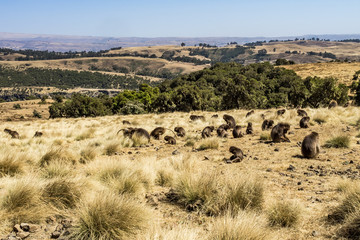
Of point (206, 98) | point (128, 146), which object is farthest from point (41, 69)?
point (128, 146)

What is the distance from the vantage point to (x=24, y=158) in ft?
24.9

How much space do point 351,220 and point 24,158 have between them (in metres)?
7.98

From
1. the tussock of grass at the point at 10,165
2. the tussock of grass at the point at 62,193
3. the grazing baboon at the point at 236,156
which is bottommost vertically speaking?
the grazing baboon at the point at 236,156

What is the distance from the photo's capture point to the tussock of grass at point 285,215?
13.2 feet

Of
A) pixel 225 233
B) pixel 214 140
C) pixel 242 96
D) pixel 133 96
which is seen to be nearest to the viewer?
pixel 225 233

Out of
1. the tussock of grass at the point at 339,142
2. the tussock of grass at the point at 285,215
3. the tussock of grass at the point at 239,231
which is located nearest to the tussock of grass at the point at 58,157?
the tussock of grass at the point at 239,231

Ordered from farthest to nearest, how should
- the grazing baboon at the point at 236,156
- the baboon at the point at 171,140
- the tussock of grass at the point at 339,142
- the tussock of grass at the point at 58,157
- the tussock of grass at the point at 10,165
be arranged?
the baboon at the point at 171,140
the tussock of grass at the point at 339,142
the grazing baboon at the point at 236,156
the tussock of grass at the point at 58,157
the tussock of grass at the point at 10,165

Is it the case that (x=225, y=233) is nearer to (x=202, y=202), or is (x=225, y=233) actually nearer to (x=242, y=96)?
(x=202, y=202)

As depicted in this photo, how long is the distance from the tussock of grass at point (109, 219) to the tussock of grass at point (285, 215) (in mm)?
1975

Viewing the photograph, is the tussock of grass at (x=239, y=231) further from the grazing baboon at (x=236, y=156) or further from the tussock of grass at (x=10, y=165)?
the tussock of grass at (x=10, y=165)

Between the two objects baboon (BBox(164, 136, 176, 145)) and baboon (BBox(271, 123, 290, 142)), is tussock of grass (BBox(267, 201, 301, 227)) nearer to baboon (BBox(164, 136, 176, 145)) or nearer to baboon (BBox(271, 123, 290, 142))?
baboon (BBox(271, 123, 290, 142))

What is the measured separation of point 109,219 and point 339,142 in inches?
354

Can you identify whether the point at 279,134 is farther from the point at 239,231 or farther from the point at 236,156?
the point at 239,231

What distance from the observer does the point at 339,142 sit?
9.45 meters
